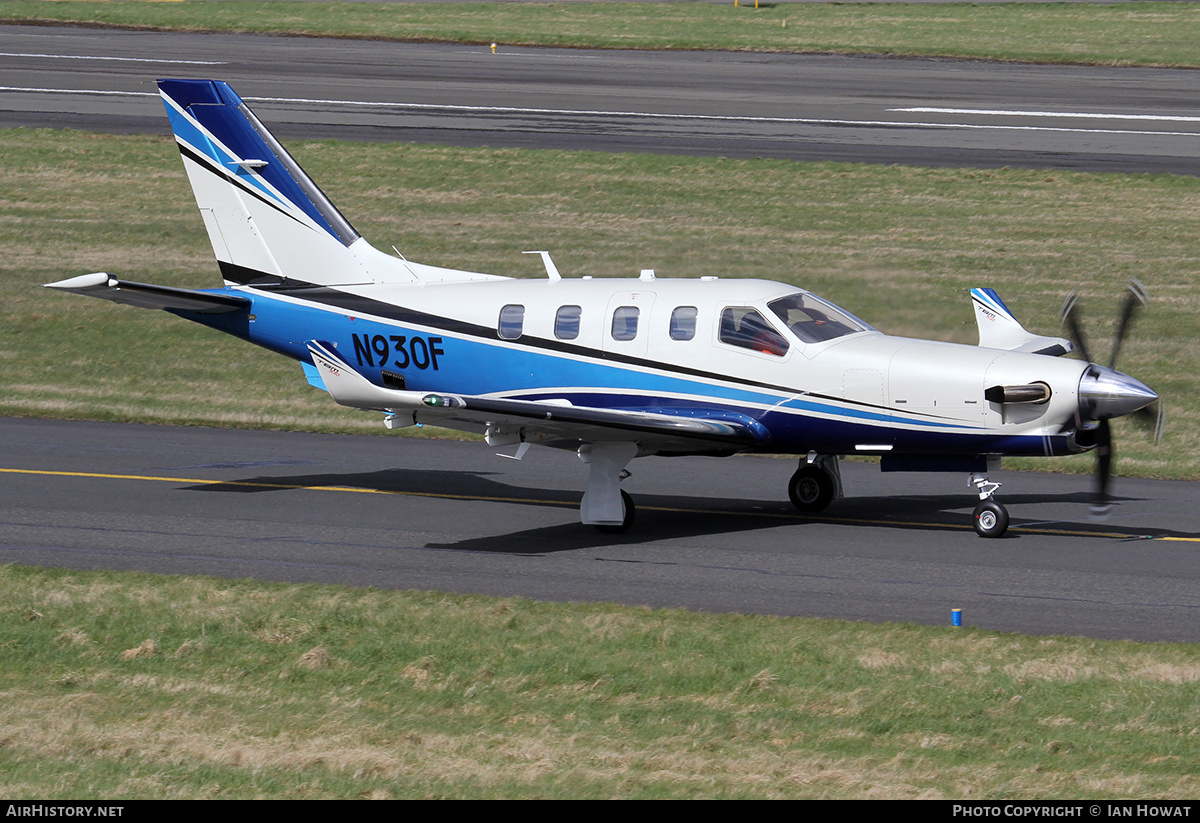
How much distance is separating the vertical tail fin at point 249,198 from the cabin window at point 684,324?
4.41m

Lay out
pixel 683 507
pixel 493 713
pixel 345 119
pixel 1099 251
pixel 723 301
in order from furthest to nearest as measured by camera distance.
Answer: pixel 345 119, pixel 1099 251, pixel 683 507, pixel 723 301, pixel 493 713

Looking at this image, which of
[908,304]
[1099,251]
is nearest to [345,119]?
[1099,251]

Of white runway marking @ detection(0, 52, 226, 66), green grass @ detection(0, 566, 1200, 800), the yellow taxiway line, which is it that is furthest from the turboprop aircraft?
white runway marking @ detection(0, 52, 226, 66)

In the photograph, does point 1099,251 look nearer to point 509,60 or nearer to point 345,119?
point 345,119

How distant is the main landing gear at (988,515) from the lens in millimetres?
15859

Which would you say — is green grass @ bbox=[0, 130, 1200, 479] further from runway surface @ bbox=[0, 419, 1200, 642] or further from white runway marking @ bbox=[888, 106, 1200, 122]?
white runway marking @ bbox=[888, 106, 1200, 122]

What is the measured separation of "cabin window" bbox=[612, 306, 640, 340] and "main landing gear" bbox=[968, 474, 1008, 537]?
166 inches

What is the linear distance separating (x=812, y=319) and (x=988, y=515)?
2.92 m

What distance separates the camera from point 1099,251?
29500 mm

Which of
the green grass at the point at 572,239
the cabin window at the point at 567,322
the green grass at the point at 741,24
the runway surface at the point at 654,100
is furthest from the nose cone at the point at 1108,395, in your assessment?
the green grass at the point at 741,24

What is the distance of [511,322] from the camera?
56.5ft

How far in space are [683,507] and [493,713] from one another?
732 cm

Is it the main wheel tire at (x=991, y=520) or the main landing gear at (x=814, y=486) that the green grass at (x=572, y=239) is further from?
the main wheel tire at (x=991, y=520)

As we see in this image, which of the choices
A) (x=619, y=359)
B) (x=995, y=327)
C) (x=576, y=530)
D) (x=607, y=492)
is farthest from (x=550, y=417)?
(x=995, y=327)
